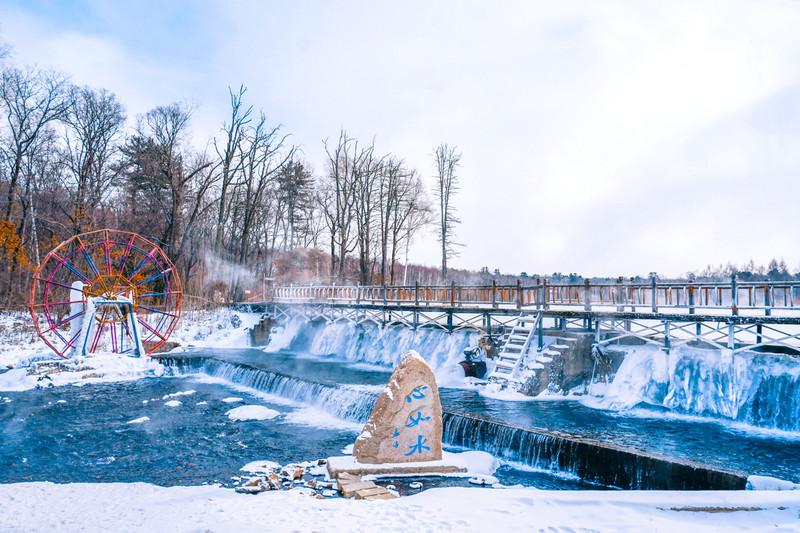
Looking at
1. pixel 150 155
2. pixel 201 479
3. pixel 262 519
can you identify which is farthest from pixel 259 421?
pixel 150 155

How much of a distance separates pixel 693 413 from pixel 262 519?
11221 mm

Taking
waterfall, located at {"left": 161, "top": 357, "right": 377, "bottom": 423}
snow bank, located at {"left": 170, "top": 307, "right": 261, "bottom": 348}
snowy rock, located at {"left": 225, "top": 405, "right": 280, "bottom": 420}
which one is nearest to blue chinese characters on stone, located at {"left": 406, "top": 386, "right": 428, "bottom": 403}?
waterfall, located at {"left": 161, "top": 357, "right": 377, "bottom": 423}

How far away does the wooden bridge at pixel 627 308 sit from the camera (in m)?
12.7

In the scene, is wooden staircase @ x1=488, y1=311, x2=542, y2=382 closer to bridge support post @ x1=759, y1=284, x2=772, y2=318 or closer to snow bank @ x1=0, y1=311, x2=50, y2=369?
bridge support post @ x1=759, y1=284, x2=772, y2=318

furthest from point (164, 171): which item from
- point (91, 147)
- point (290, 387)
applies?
point (290, 387)

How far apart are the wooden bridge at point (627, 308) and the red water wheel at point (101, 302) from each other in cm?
908

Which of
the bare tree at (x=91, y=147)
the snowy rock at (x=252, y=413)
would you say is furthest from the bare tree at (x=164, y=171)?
the snowy rock at (x=252, y=413)

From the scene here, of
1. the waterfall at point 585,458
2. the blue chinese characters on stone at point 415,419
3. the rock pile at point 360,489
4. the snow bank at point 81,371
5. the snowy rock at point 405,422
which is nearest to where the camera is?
the rock pile at point 360,489

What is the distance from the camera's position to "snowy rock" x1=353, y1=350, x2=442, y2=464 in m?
7.98

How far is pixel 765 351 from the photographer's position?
13344 mm

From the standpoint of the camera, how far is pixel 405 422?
26.6 ft

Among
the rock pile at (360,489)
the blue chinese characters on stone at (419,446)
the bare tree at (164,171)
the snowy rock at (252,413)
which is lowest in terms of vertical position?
the snowy rock at (252,413)

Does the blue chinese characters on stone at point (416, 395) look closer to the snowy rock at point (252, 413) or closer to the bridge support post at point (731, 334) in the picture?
the snowy rock at point (252, 413)

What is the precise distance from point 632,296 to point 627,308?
270cm
